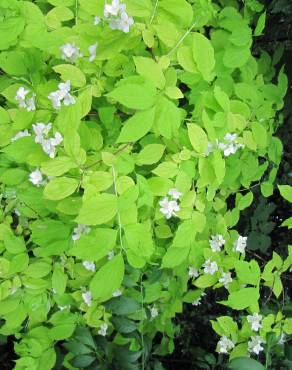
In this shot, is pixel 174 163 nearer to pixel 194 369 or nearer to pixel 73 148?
pixel 73 148

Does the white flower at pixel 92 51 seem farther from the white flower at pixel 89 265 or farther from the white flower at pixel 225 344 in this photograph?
the white flower at pixel 225 344

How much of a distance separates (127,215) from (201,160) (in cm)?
24

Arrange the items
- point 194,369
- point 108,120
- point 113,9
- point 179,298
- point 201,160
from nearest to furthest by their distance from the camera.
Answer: point 113,9
point 201,160
point 108,120
point 179,298
point 194,369

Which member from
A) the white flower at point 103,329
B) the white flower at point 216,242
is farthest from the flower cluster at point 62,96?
the white flower at point 103,329

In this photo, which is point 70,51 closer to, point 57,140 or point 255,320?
point 57,140

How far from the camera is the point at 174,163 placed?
1.00 m

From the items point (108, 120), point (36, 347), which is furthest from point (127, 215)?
point (36, 347)

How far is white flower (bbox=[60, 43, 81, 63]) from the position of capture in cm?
96

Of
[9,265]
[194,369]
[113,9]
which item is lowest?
[194,369]

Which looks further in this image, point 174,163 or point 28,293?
point 28,293

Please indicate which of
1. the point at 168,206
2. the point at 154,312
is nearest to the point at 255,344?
the point at 154,312

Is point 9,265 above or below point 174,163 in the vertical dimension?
below

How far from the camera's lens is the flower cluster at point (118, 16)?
2.46ft

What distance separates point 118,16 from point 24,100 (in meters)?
0.36
